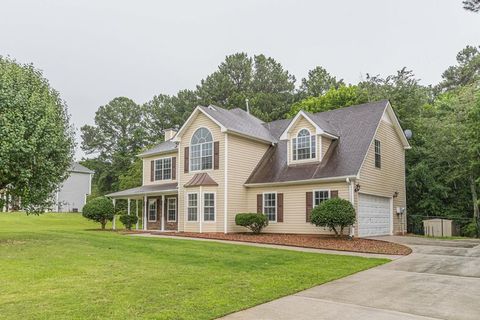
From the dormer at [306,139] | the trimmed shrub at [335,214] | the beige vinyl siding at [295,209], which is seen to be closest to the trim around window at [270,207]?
the beige vinyl siding at [295,209]

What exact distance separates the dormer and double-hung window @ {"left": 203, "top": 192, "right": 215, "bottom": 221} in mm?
4414

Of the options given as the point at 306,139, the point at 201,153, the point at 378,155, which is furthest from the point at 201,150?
the point at 378,155

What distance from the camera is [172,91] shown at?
5722cm

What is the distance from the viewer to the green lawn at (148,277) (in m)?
5.65

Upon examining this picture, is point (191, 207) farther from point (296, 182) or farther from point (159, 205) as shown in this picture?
point (296, 182)

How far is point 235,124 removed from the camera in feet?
70.8

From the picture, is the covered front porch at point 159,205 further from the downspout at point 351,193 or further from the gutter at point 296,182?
the downspout at point 351,193

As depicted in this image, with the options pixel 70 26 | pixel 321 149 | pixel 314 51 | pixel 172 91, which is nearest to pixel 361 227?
pixel 321 149

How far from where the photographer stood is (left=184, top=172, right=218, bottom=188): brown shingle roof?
792 inches

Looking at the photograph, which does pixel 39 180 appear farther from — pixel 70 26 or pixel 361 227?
pixel 361 227

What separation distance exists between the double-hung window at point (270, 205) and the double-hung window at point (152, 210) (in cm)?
824

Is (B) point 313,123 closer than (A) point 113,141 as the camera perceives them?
Yes

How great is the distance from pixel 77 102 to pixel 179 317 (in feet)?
185

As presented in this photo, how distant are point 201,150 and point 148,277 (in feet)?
46.0
